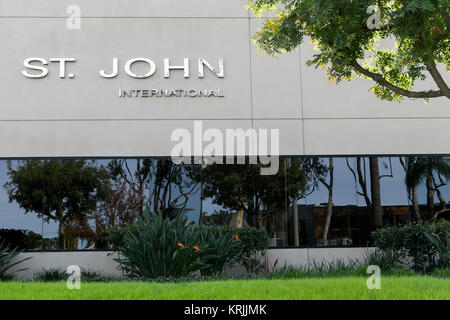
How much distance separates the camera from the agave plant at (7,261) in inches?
389

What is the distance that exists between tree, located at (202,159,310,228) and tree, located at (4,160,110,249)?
224 cm

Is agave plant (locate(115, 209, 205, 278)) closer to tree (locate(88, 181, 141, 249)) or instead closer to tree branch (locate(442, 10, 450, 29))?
tree (locate(88, 181, 141, 249))

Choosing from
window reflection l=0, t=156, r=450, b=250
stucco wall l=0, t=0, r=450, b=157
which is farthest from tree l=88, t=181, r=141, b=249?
stucco wall l=0, t=0, r=450, b=157

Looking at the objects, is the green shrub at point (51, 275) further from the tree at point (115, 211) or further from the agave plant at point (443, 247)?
the agave plant at point (443, 247)

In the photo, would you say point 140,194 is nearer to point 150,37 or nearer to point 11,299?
point 150,37

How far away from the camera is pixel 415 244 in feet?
31.4

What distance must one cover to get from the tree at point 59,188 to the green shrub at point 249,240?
2.63m

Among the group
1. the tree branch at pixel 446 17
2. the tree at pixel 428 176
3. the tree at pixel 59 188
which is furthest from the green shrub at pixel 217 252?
the tree branch at pixel 446 17

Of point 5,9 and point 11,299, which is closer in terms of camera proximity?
point 11,299

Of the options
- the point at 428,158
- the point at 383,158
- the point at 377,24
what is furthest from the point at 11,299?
the point at 428,158

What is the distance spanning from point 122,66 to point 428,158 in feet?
22.8

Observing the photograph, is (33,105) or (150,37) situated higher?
(150,37)

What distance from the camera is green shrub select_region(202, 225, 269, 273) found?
984cm

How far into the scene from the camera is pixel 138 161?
1094 centimetres
